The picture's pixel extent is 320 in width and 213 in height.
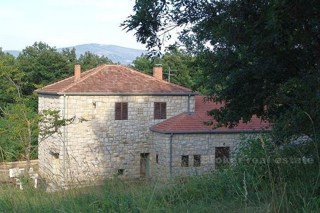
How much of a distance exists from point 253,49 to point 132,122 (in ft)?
70.1

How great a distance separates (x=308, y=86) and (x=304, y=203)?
10.1 ft

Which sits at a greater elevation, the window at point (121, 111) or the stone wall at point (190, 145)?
the window at point (121, 111)

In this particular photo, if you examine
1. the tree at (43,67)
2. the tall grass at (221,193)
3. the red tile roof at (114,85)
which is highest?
the tree at (43,67)

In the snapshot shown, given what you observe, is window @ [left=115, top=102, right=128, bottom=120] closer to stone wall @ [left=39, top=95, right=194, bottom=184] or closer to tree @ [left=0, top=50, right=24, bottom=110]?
stone wall @ [left=39, top=95, right=194, bottom=184]

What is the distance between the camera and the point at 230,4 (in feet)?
24.0

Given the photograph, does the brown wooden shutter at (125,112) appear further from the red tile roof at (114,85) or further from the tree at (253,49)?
the tree at (253,49)

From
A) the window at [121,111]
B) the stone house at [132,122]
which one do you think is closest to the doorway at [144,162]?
the stone house at [132,122]

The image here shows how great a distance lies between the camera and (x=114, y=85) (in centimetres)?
2894

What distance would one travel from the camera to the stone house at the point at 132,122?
27016 millimetres

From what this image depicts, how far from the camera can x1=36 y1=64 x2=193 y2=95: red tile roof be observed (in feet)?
91.8

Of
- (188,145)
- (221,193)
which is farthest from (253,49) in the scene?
(188,145)

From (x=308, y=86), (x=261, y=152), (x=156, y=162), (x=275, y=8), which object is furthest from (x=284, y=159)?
(x=156, y=162)

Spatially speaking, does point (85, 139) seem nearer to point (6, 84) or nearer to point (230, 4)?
point (6, 84)

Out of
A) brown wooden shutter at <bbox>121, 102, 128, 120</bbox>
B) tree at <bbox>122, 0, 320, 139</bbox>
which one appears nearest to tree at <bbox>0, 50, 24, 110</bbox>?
brown wooden shutter at <bbox>121, 102, 128, 120</bbox>
